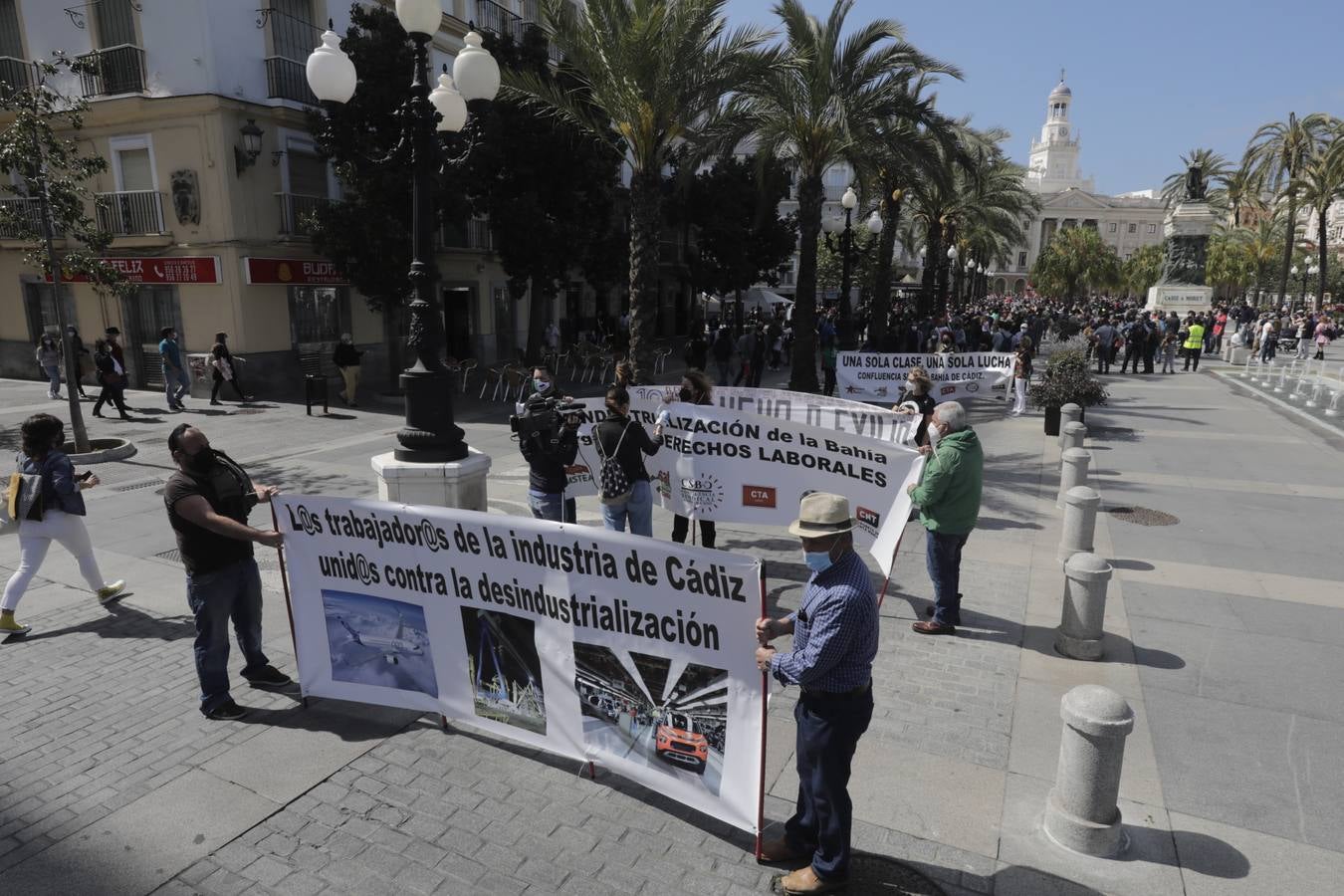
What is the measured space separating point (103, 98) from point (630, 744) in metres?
21.3

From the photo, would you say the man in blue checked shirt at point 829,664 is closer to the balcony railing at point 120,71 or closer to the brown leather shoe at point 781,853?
the brown leather shoe at point 781,853

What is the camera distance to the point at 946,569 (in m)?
6.00

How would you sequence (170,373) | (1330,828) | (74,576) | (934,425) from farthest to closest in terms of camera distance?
(170,373), (74,576), (934,425), (1330,828)

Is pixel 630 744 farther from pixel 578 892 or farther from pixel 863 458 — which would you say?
pixel 863 458

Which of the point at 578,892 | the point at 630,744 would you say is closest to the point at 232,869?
the point at 578,892

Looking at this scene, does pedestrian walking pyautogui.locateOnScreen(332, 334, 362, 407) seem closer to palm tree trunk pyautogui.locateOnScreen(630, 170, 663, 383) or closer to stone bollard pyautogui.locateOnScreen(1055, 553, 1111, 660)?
palm tree trunk pyautogui.locateOnScreen(630, 170, 663, 383)

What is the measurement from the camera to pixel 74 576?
7277 millimetres

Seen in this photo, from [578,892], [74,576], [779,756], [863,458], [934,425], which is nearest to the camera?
[578,892]

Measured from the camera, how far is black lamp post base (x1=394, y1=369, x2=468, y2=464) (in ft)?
21.5

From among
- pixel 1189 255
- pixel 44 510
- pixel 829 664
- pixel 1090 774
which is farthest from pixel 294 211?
pixel 1189 255

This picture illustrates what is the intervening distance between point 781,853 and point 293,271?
19453 millimetres

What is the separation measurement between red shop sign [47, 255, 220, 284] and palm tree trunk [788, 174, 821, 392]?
1311 cm

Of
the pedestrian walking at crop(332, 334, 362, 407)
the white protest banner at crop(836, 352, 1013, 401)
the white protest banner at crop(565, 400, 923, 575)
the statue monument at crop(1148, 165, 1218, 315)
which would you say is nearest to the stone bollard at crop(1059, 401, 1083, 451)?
the white protest banner at crop(836, 352, 1013, 401)

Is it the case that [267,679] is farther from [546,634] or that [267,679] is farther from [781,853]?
[781,853]
